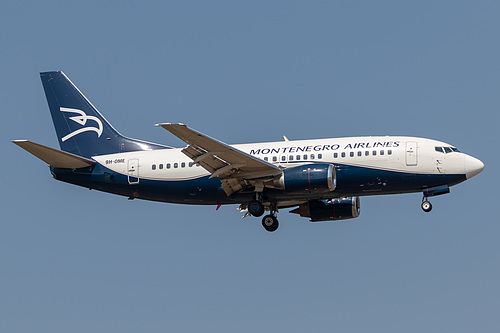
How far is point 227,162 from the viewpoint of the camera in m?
46.7

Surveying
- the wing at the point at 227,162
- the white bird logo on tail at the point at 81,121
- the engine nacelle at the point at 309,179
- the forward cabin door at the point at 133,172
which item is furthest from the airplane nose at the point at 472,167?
the white bird logo on tail at the point at 81,121

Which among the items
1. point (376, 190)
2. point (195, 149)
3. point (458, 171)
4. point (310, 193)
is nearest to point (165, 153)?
point (195, 149)

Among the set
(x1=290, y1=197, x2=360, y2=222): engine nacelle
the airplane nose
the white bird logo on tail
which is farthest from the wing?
the airplane nose

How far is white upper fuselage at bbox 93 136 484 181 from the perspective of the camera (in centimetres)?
4666

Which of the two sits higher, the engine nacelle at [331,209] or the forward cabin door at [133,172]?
the forward cabin door at [133,172]

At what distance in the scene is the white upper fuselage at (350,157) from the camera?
153ft

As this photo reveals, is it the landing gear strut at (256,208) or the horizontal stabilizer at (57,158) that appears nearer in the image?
the horizontal stabilizer at (57,158)

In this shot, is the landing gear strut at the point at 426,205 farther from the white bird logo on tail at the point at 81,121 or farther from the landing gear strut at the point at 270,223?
the white bird logo on tail at the point at 81,121

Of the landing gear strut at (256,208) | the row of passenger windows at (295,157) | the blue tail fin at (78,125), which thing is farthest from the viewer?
the blue tail fin at (78,125)

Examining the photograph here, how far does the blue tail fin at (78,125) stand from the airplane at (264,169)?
A: 2.6 inches

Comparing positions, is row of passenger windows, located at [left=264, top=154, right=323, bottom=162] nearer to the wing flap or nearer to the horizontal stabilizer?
the wing flap

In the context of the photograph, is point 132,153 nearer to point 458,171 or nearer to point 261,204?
point 261,204

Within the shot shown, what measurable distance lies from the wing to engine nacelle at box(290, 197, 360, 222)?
504 cm

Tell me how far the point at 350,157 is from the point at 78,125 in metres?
16.6
